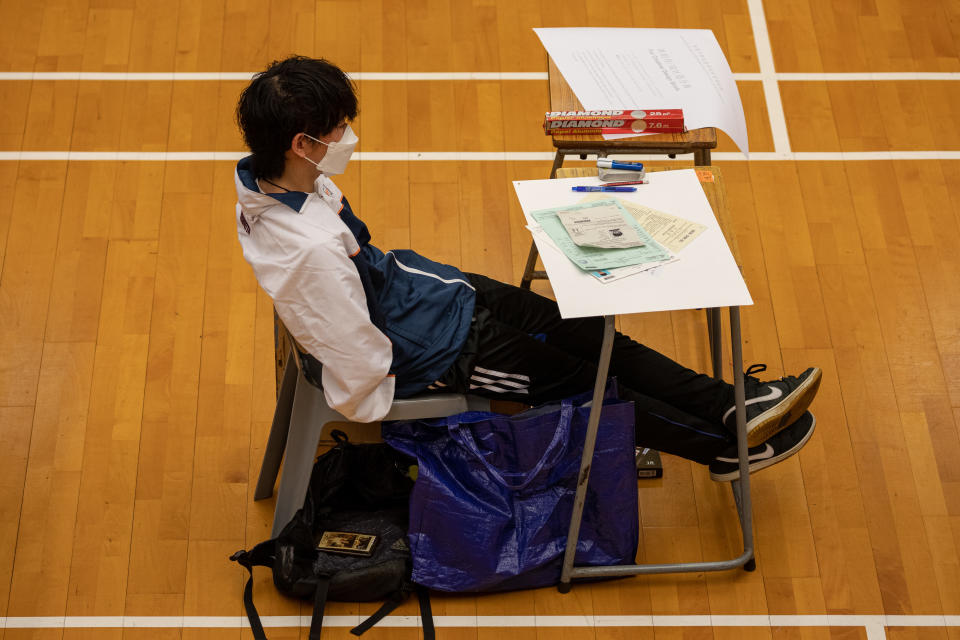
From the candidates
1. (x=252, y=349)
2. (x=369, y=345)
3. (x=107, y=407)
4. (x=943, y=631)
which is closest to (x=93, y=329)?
(x=107, y=407)

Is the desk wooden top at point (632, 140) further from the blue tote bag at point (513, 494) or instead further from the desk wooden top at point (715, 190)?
the blue tote bag at point (513, 494)

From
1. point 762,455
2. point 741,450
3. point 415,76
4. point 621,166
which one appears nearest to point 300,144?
point 621,166

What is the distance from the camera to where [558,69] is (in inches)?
117

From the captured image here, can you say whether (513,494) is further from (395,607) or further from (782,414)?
(782,414)

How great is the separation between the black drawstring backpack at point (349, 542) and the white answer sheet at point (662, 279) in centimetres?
89

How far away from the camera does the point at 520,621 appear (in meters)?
2.85

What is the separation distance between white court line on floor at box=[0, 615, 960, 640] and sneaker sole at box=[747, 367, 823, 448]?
0.52 meters

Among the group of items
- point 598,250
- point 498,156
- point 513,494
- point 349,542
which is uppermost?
point 498,156

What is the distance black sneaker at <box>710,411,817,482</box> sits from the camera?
9.35 ft

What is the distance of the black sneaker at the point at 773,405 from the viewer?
9.04 ft

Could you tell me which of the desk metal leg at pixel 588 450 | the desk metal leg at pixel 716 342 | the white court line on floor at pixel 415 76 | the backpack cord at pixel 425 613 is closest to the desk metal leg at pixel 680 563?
the desk metal leg at pixel 588 450

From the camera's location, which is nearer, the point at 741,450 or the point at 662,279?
the point at 662,279

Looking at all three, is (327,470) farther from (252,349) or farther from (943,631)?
(943,631)

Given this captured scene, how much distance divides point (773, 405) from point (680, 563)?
548mm
